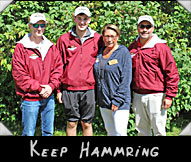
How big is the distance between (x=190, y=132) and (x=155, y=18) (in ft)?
6.86

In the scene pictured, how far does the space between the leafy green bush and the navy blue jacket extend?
1177 millimetres

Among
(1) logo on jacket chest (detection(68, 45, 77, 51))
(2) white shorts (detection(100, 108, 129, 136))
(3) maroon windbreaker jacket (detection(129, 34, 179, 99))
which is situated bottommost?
(2) white shorts (detection(100, 108, 129, 136))

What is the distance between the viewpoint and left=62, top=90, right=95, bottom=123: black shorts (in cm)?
417

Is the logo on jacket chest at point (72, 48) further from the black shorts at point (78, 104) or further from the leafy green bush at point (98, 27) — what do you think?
the leafy green bush at point (98, 27)

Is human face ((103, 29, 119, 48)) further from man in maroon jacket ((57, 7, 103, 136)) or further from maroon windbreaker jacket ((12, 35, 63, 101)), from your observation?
maroon windbreaker jacket ((12, 35, 63, 101))

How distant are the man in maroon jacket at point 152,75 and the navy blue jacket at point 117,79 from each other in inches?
8.5

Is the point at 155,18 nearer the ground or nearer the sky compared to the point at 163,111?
nearer the sky

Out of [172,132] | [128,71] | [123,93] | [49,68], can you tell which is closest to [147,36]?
[128,71]

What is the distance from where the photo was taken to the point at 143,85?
4.00 meters

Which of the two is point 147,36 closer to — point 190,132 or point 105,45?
point 105,45

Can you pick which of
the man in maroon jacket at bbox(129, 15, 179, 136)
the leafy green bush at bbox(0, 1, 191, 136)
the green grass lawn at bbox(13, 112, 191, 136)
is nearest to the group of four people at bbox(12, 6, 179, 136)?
the man in maroon jacket at bbox(129, 15, 179, 136)

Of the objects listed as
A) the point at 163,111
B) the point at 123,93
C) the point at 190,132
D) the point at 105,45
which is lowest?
the point at 190,132

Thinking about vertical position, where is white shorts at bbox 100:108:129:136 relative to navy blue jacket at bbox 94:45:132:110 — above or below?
below

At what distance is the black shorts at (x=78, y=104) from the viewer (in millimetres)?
4168
